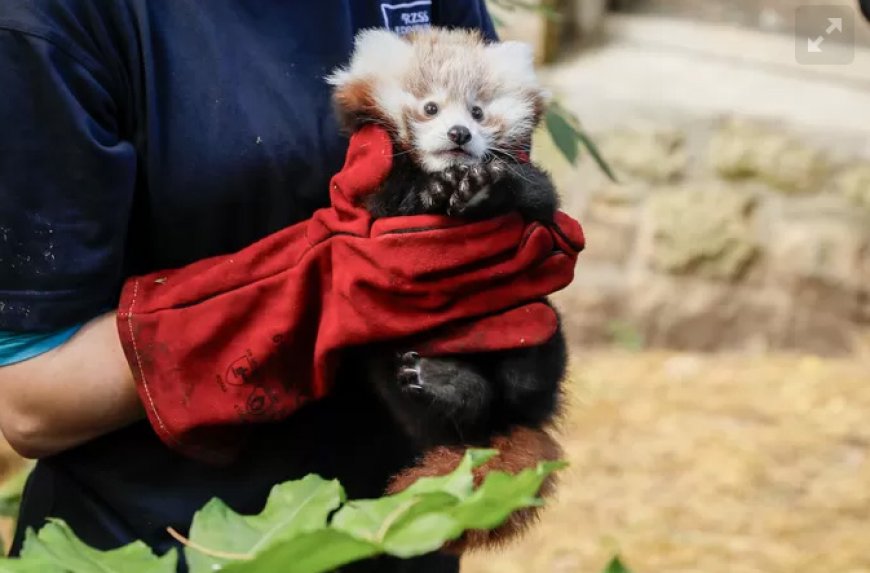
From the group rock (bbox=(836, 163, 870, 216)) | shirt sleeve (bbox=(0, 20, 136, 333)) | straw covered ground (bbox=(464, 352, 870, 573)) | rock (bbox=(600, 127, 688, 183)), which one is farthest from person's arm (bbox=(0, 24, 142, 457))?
rock (bbox=(836, 163, 870, 216))

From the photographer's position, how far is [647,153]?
332 centimetres

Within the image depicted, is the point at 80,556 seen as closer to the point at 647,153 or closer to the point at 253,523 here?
the point at 253,523

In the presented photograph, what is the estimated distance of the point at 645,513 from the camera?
2.74m

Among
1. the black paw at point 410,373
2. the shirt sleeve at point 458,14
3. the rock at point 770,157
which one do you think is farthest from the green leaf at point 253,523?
the rock at point 770,157

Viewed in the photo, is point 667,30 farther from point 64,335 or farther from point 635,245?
point 64,335

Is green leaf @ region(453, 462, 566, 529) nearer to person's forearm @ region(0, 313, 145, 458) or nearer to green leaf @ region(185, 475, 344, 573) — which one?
green leaf @ region(185, 475, 344, 573)

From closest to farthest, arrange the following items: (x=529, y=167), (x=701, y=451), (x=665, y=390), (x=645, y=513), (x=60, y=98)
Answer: (x=60, y=98) → (x=529, y=167) → (x=645, y=513) → (x=701, y=451) → (x=665, y=390)

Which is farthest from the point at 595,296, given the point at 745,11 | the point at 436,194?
the point at 436,194

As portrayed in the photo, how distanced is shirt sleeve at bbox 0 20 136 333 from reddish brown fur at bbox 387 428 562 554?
1.09 feet

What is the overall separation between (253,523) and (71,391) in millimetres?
454

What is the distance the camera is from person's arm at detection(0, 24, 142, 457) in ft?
3.04

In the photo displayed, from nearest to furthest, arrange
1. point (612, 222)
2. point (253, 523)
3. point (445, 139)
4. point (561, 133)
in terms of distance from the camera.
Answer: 1. point (253, 523)
2. point (445, 139)
3. point (561, 133)
4. point (612, 222)

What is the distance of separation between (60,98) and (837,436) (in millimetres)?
2447

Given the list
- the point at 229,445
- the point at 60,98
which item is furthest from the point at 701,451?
the point at 60,98
